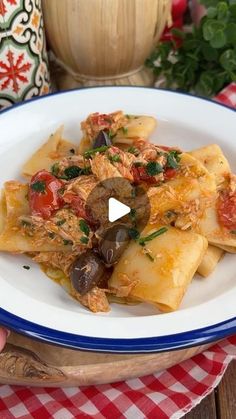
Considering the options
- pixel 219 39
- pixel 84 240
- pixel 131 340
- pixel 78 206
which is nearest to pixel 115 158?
pixel 78 206

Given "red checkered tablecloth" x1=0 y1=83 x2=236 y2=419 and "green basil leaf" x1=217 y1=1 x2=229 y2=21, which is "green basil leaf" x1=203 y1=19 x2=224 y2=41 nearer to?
"green basil leaf" x1=217 y1=1 x2=229 y2=21

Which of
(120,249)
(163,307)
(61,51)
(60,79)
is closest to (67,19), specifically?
(61,51)

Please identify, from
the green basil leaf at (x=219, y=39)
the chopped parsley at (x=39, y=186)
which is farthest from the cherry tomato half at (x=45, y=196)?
the green basil leaf at (x=219, y=39)

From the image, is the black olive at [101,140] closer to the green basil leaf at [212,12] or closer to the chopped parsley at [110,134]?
the chopped parsley at [110,134]

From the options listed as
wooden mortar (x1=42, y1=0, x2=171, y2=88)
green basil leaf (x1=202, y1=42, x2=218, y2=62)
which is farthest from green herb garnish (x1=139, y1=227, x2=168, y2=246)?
green basil leaf (x1=202, y1=42, x2=218, y2=62)

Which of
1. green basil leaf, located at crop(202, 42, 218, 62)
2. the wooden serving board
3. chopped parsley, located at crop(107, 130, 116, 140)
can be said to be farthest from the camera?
green basil leaf, located at crop(202, 42, 218, 62)

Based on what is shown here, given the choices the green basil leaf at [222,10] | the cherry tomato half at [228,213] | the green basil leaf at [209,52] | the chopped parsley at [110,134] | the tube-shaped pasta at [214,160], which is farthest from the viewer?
the green basil leaf at [209,52]

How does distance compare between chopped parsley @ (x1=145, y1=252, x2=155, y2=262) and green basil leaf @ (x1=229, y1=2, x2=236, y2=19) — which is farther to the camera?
green basil leaf @ (x1=229, y1=2, x2=236, y2=19)
